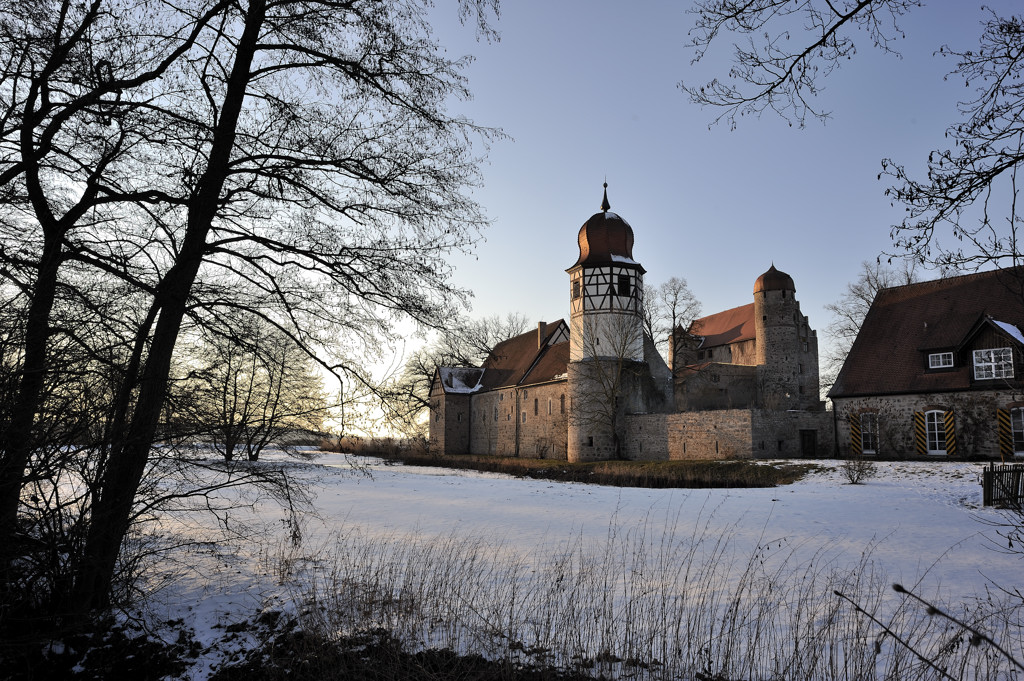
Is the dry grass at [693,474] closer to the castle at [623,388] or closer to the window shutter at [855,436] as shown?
the castle at [623,388]

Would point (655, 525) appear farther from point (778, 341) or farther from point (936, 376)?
point (778, 341)

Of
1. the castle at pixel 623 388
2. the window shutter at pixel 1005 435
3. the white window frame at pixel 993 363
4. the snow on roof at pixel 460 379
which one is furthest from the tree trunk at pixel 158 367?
the snow on roof at pixel 460 379

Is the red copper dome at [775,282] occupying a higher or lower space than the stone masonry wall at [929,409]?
higher

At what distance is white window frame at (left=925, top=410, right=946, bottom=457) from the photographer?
23.2 meters

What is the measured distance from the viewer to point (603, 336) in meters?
33.5

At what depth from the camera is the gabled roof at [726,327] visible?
2016 inches

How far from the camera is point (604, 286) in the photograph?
33.8 m

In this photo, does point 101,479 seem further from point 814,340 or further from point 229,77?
point 814,340

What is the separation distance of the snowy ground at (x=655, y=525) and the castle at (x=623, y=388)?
25.7ft

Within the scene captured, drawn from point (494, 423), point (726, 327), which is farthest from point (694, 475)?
point (726, 327)

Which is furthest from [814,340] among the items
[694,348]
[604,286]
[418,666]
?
[418,666]

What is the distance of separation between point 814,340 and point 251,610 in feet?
163

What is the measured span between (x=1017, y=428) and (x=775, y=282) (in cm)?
2143

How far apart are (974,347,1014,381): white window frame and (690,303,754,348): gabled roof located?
88.9ft
